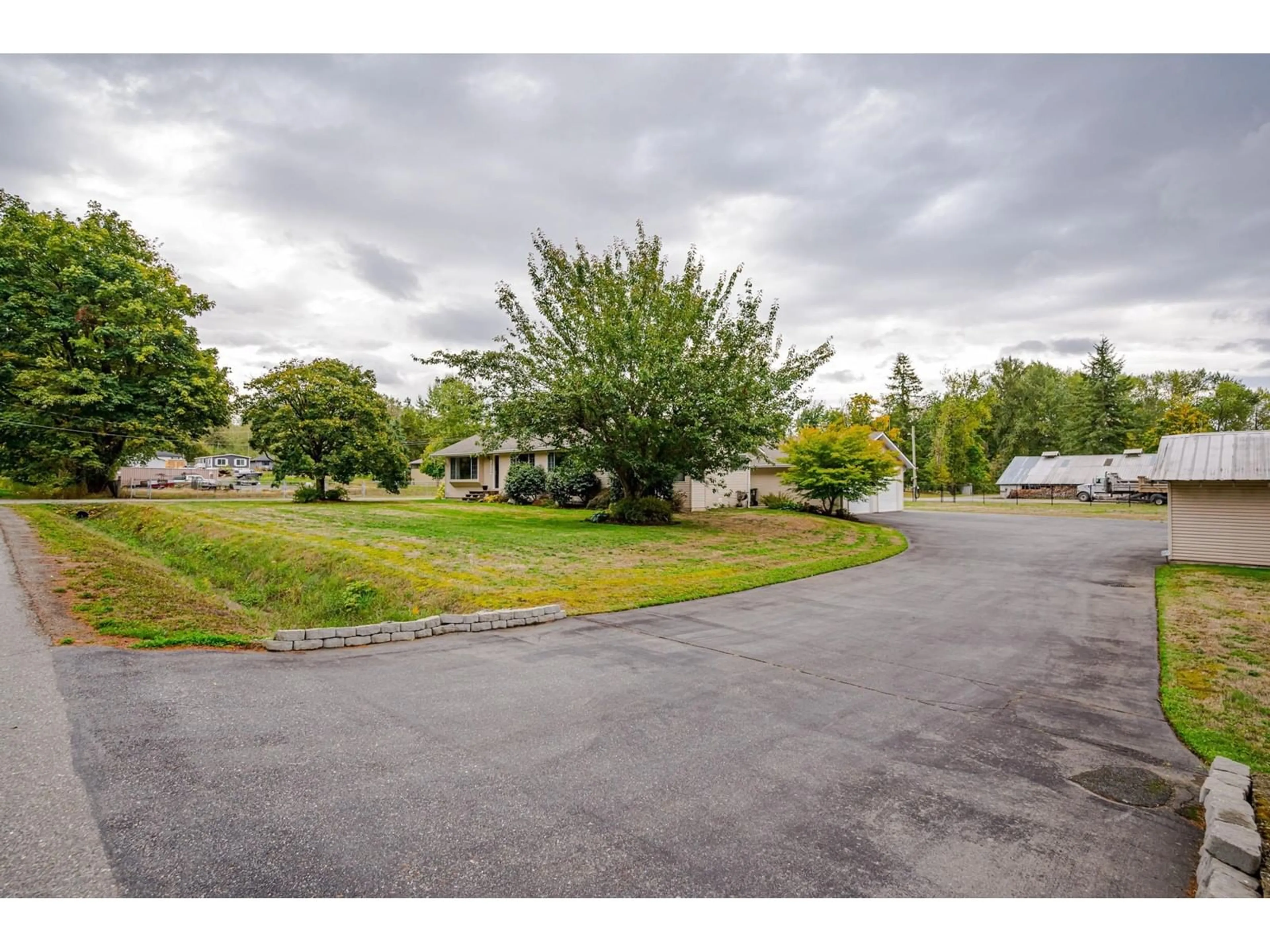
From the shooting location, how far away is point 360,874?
229 cm

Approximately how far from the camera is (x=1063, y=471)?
40.7m

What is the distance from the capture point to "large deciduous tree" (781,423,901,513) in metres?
21.0

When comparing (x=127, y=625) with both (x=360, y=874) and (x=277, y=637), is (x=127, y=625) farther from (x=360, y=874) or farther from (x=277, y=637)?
(x=360, y=874)

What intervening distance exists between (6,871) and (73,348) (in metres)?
32.2

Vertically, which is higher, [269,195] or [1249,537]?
[269,195]

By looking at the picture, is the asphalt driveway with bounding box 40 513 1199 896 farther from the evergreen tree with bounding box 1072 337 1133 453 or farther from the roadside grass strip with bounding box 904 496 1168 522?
the evergreen tree with bounding box 1072 337 1133 453

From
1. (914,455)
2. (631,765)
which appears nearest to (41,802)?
(631,765)

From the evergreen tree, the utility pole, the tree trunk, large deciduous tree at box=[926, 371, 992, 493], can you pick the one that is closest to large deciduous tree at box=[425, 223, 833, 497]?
the tree trunk

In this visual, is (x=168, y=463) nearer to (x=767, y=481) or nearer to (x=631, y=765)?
(x=767, y=481)

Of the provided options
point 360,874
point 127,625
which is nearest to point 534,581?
point 127,625

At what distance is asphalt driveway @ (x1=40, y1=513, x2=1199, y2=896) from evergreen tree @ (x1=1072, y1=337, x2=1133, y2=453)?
52.5m

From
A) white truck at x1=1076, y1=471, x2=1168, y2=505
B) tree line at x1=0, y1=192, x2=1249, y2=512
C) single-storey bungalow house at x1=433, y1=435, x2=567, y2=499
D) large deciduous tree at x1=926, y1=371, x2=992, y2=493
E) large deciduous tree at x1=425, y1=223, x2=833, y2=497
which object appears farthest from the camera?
large deciduous tree at x1=926, y1=371, x2=992, y2=493

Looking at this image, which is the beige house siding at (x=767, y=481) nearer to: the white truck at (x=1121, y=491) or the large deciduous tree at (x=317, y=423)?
the large deciduous tree at (x=317, y=423)

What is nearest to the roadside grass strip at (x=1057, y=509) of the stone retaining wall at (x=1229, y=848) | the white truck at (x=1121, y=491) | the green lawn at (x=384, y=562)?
the white truck at (x=1121, y=491)
